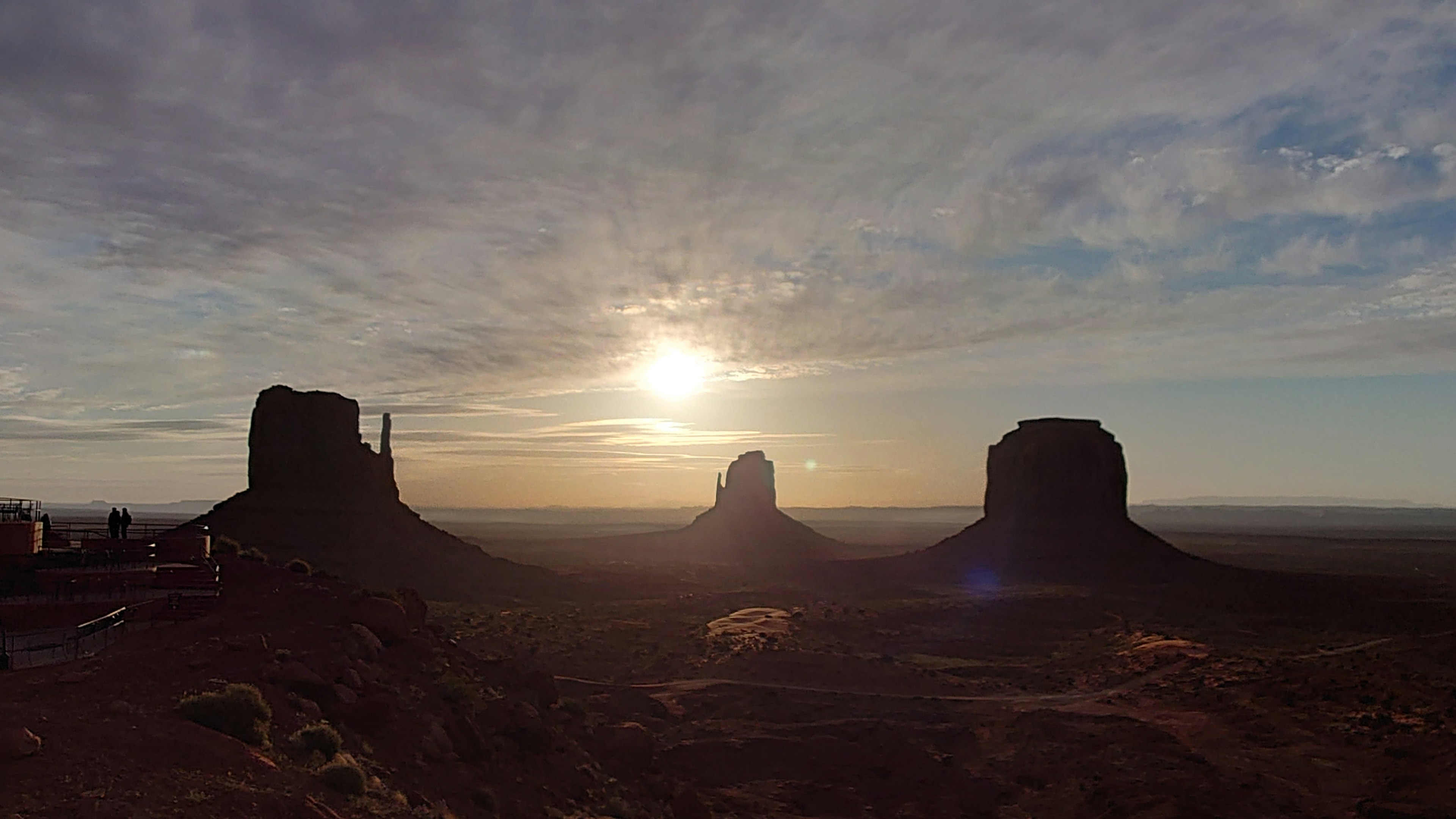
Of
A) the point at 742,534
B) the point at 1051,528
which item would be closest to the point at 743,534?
the point at 742,534

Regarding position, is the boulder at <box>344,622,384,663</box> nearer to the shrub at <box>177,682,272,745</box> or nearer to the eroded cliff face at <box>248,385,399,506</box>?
the shrub at <box>177,682,272,745</box>

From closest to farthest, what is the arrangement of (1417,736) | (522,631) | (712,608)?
(1417,736) < (522,631) < (712,608)

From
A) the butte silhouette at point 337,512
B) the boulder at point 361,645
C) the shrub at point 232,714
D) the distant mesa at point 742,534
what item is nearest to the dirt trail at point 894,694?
the boulder at point 361,645

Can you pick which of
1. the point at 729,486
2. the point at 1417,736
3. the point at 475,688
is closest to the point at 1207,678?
the point at 1417,736

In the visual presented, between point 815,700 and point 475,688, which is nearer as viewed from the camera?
point 475,688

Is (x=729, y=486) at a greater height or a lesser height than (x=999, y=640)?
greater

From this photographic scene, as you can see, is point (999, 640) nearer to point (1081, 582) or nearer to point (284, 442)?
point (1081, 582)
